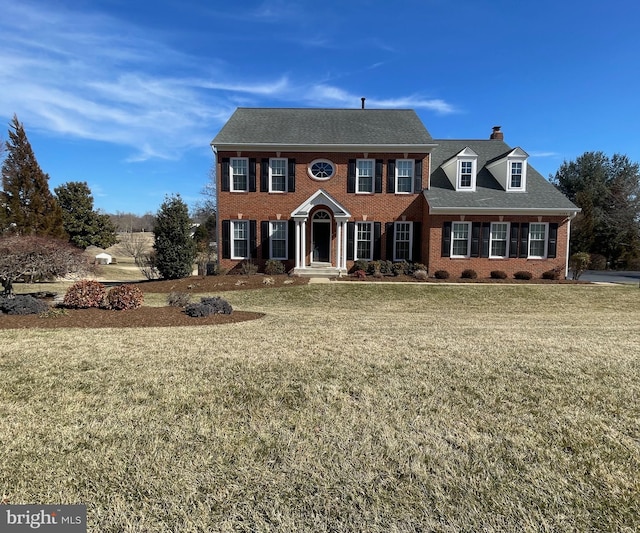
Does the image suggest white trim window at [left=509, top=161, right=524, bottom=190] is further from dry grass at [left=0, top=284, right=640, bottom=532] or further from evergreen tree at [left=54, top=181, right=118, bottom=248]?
evergreen tree at [left=54, top=181, right=118, bottom=248]

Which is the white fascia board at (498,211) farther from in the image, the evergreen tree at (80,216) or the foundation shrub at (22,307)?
the evergreen tree at (80,216)

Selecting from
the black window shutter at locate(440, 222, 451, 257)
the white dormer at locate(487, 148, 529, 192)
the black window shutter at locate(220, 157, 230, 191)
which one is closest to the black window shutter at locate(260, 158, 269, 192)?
the black window shutter at locate(220, 157, 230, 191)

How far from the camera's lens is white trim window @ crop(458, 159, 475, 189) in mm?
18281

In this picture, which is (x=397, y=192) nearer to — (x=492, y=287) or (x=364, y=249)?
(x=364, y=249)

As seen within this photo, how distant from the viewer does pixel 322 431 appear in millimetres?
3289

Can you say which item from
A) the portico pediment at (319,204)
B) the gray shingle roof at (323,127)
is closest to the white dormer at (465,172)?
the gray shingle roof at (323,127)

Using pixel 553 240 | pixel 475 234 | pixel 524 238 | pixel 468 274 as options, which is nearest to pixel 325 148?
pixel 475 234

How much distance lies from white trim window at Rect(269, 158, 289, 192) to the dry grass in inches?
505

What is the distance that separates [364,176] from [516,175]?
769cm

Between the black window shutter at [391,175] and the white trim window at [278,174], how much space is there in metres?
5.18

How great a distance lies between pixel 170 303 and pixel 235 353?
5.18 m

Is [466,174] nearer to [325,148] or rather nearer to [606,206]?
[325,148]

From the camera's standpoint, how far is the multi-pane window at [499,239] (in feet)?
Answer: 56.6

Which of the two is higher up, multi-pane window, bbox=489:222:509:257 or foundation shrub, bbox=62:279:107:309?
multi-pane window, bbox=489:222:509:257
